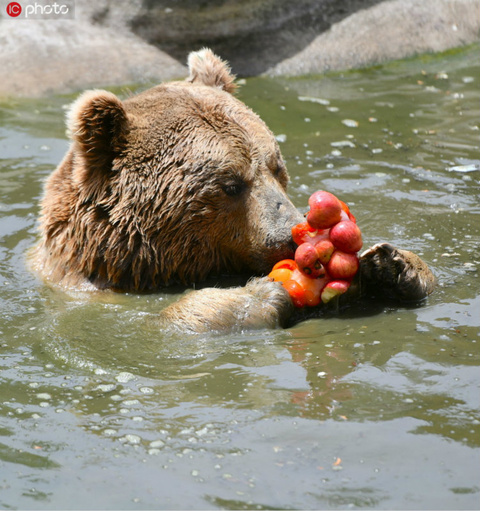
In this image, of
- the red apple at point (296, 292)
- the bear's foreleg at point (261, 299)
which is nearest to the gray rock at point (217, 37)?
the bear's foreleg at point (261, 299)

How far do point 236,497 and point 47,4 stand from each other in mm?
7903

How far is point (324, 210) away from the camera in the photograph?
14.3ft

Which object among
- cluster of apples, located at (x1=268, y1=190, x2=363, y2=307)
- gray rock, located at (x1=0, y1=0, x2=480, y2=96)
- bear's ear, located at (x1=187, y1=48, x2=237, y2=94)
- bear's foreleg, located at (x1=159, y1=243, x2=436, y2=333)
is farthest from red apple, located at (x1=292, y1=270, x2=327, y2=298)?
gray rock, located at (x1=0, y1=0, x2=480, y2=96)

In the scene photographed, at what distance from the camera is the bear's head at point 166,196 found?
16.2ft

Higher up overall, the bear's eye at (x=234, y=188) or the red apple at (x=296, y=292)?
the bear's eye at (x=234, y=188)

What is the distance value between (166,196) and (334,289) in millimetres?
1192

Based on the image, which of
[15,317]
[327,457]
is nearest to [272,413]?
[327,457]

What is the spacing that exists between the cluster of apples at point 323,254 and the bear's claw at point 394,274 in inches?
3.5

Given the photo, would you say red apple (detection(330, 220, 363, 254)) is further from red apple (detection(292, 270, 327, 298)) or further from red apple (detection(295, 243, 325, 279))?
red apple (detection(292, 270, 327, 298))

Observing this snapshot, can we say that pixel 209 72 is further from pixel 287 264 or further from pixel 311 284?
pixel 311 284

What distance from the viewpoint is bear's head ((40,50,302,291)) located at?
4949 mm

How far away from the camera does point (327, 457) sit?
3.22 m

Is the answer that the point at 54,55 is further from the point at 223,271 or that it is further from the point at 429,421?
the point at 429,421

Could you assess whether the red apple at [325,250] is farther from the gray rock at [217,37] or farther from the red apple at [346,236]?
the gray rock at [217,37]
